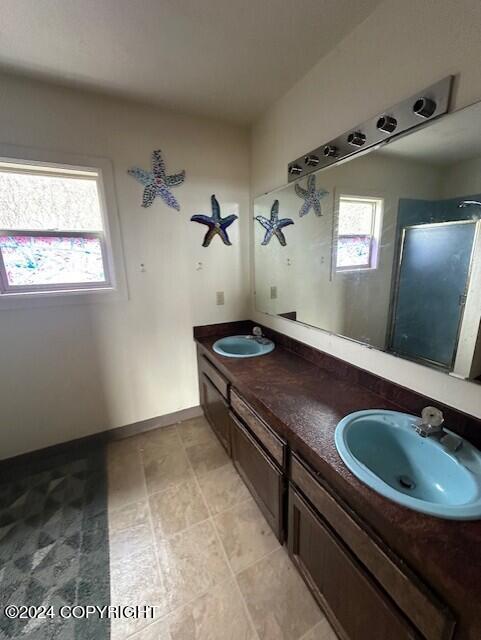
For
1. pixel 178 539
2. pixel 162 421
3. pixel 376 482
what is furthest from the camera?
pixel 162 421

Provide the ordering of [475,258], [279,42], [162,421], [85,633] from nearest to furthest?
[475,258], [85,633], [279,42], [162,421]

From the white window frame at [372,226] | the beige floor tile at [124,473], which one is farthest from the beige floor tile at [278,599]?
the white window frame at [372,226]

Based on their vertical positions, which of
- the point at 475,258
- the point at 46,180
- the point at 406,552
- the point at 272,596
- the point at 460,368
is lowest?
the point at 272,596

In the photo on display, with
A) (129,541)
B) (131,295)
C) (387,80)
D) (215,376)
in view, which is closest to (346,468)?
(215,376)

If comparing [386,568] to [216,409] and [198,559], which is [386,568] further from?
[216,409]

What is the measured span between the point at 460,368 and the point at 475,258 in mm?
394

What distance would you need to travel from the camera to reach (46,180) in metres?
1.72

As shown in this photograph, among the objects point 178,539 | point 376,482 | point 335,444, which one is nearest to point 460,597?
point 376,482

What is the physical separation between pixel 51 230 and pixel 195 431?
1.85 metres

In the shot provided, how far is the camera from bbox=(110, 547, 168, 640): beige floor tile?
3.53ft

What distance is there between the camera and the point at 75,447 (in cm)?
202

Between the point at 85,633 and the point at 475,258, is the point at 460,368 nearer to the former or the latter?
the point at 475,258

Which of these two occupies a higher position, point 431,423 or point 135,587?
point 431,423

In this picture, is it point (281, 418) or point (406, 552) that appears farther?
point (281, 418)
